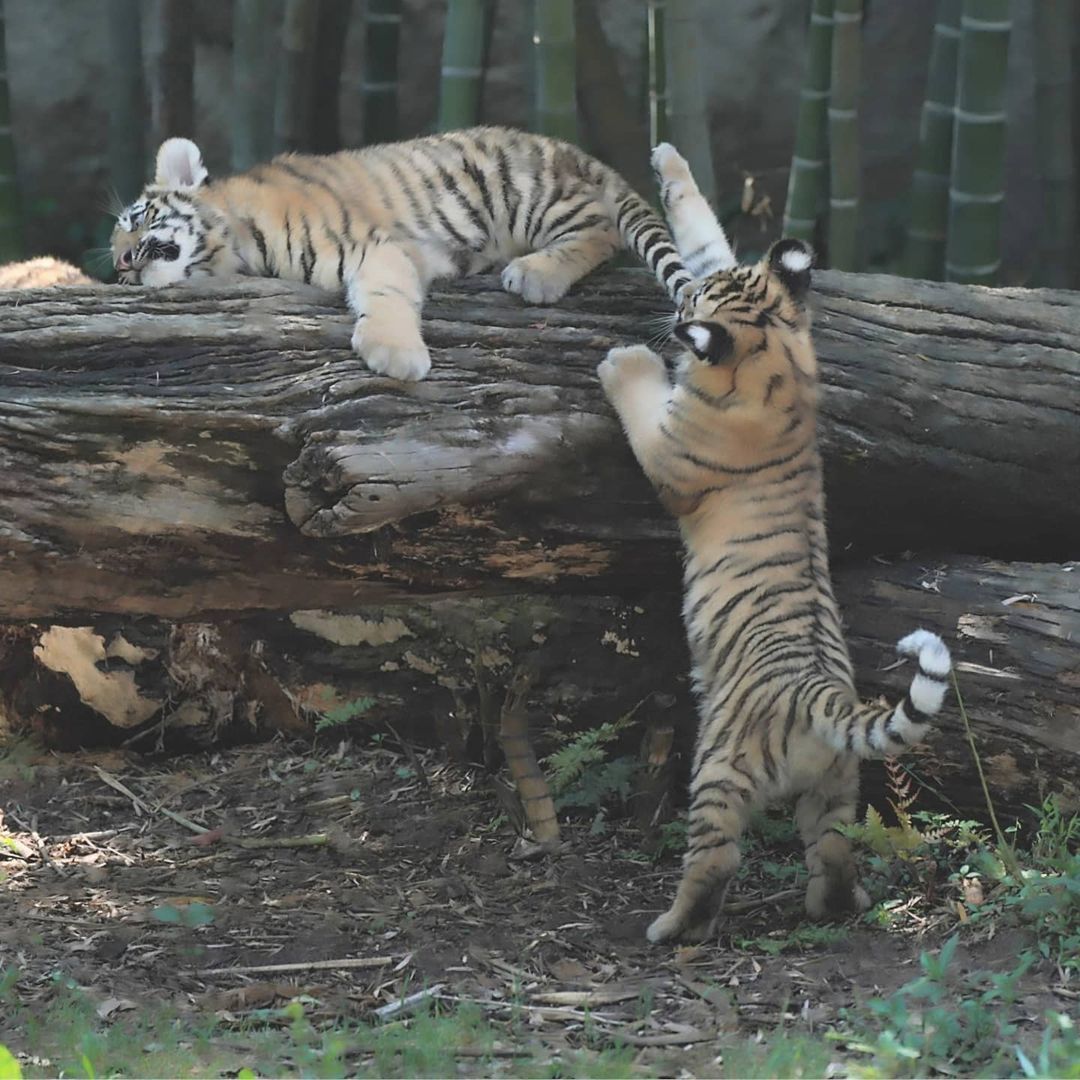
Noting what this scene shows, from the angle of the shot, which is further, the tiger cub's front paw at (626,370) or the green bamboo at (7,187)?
the green bamboo at (7,187)

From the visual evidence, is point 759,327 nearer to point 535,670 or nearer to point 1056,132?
point 535,670

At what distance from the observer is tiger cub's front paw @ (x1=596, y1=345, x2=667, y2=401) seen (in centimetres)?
377

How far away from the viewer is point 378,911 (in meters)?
3.62

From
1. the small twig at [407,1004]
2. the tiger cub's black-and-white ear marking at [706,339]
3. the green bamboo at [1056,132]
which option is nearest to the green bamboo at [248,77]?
the green bamboo at [1056,132]

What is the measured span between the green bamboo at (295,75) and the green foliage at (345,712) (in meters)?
3.30

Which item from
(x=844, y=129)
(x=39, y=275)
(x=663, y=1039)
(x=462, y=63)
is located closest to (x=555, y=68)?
(x=462, y=63)

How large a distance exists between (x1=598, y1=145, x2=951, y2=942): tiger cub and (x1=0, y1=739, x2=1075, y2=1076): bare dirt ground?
9.1 inches

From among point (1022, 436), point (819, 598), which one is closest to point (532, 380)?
point (819, 598)

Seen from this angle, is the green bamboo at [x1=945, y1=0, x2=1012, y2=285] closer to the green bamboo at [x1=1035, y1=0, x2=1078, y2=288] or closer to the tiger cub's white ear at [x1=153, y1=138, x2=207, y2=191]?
the green bamboo at [x1=1035, y1=0, x2=1078, y2=288]

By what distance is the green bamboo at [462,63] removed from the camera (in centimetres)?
561

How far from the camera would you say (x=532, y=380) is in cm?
377

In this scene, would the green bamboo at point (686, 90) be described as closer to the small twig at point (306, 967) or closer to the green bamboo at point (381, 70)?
the green bamboo at point (381, 70)

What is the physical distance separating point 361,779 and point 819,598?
5.40 feet

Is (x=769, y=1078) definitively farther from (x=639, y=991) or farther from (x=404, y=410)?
(x=404, y=410)
